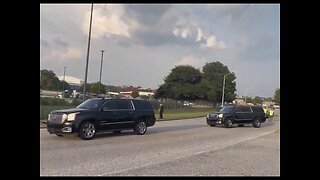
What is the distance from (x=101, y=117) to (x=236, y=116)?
13.5 metres

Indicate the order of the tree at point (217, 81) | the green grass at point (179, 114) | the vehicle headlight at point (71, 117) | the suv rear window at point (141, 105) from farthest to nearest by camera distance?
the tree at point (217, 81)
the green grass at point (179, 114)
the suv rear window at point (141, 105)
the vehicle headlight at point (71, 117)

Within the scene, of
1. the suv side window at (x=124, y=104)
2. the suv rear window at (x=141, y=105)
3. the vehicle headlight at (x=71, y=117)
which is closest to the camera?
the vehicle headlight at (x=71, y=117)

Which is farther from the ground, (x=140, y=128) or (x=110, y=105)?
(x=110, y=105)

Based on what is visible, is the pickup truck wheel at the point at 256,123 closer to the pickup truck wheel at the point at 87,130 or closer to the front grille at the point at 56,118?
the pickup truck wheel at the point at 87,130

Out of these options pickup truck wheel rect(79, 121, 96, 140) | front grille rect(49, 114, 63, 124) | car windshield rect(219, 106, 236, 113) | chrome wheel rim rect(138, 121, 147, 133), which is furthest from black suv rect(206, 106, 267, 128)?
front grille rect(49, 114, 63, 124)

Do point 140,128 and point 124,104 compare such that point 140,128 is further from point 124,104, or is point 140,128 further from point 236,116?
point 236,116

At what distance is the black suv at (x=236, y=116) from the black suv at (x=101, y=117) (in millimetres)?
8504

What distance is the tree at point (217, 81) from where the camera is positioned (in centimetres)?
10738

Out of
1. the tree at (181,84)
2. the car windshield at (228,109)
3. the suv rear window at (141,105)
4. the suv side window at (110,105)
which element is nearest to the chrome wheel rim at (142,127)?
the suv rear window at (141,105)

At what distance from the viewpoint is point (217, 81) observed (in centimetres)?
11381

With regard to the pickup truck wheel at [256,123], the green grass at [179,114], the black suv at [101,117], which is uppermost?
the black suv at [101,117]

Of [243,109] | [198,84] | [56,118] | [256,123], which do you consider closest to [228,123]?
[243,109]
